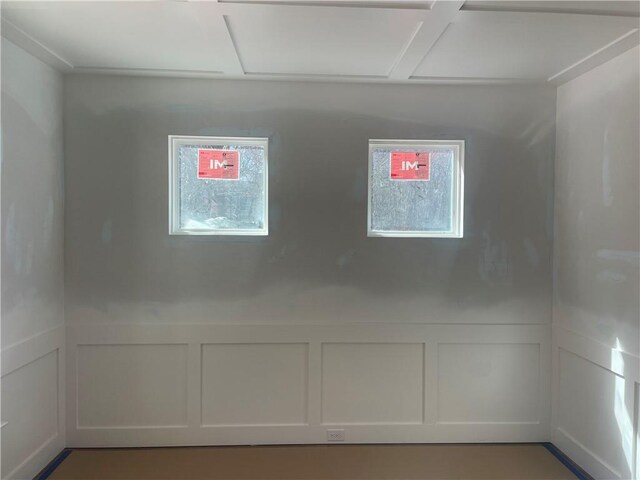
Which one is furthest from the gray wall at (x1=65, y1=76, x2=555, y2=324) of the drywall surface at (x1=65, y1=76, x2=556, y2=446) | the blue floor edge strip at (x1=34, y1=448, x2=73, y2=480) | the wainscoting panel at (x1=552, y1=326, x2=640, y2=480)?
the blue floor edge strip at (x1=34, y1=448, x2=73, y2=480)

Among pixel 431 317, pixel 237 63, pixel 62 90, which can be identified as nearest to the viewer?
pixel 237 63

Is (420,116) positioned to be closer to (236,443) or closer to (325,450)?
(325,450)

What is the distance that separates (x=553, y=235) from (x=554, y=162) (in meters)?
0.49

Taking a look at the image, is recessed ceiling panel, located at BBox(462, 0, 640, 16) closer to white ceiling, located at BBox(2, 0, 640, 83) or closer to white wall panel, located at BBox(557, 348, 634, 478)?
white ceiling, located at BBox(2, 0, 640, 83)

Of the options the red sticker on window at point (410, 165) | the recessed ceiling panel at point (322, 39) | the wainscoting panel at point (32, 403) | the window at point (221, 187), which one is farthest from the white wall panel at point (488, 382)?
the wainscoting panel at point (32, 403)

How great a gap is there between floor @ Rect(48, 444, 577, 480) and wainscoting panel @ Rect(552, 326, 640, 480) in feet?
0.61

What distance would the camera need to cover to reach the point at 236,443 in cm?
243

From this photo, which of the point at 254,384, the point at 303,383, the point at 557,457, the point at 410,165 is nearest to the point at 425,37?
the point at 410,165

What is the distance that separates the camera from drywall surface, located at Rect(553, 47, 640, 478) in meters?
1.94

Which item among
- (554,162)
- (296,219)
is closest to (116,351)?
(296,219)

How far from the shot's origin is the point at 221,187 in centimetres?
249

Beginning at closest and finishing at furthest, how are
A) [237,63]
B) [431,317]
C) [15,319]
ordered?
[15,319], [237,63], [431,317]

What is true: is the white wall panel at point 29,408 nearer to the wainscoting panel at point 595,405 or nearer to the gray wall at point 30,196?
the gray wall at point 30,196

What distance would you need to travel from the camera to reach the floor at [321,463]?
216cm
